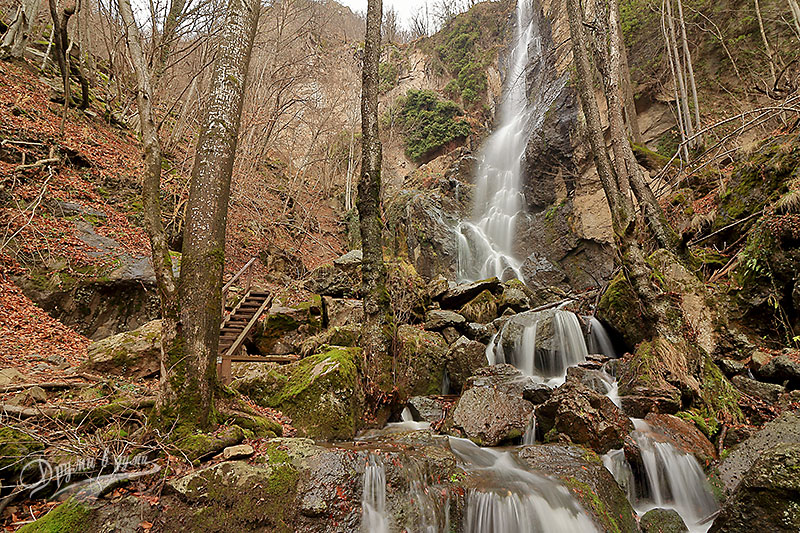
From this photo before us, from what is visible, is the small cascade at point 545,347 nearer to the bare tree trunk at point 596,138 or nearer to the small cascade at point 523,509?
the bare tree trunk at point 596,138

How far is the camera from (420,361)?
753 centimetres

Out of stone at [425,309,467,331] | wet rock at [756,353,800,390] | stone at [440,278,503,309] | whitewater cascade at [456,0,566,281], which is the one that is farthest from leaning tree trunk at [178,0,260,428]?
whitewater cascade at [456,0,566,281]

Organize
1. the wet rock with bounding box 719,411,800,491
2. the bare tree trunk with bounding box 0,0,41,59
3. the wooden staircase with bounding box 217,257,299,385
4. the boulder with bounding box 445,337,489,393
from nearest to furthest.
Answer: the wet rock with bounding box 719,411,800,491 < the wooden staircase with bounding box 217,257,299,385 < the boulder with bounding box 445,337,489,393 < the bare tree trunk with bounding box 0,0,41,59

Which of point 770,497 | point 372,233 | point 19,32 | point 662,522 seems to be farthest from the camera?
point 19,32

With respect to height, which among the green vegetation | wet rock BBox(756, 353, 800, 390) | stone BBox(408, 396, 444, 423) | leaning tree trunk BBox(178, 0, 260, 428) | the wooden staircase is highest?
the green vegetation

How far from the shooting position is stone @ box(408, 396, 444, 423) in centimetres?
631

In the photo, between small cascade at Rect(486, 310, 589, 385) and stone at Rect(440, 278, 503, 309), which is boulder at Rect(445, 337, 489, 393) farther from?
stone at Rect(440, 278, 503, 309)

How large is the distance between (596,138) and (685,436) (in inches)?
229

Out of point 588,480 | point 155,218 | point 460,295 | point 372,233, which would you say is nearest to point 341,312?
point 372,233

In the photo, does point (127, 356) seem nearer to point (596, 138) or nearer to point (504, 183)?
point (596, 138)

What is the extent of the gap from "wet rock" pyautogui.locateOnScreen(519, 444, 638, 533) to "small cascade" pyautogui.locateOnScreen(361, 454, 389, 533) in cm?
193

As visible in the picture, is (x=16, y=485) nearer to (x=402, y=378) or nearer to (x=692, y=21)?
(x=402, y=378)

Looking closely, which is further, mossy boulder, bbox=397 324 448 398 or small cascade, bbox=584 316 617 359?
small cascade, bbox=584 316 617 359

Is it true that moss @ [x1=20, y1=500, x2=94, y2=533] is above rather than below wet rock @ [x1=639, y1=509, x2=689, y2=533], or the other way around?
above
